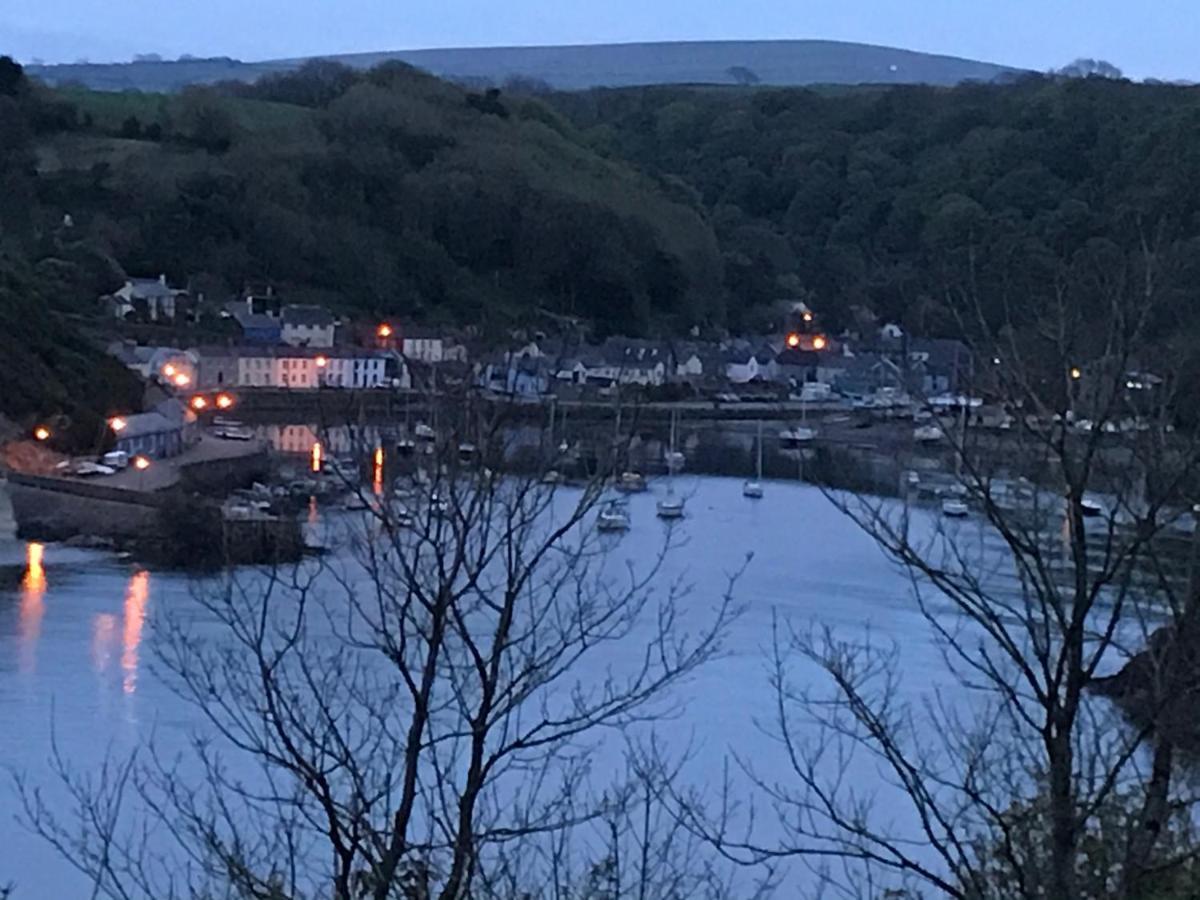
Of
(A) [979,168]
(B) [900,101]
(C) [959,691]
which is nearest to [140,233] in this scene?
(A) [979,168]

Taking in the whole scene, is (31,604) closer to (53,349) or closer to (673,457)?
(53,349)

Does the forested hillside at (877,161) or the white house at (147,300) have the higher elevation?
the forested hillside at (877,161)

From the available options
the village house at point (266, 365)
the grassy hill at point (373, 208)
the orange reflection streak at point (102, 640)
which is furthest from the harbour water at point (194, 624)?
the grassy hill at point (373, 208)

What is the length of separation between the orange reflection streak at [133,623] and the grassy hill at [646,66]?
861 inches

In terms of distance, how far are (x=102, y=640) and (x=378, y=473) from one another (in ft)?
11.6

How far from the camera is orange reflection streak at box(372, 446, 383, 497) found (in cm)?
142

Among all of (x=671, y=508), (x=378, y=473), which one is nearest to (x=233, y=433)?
(x=671, y=508)

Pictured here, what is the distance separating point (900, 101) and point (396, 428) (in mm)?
19499

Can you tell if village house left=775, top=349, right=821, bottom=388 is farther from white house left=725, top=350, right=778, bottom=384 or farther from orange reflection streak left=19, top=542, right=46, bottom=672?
orange reflection streak left=19, top=542, right=46, bottom=672

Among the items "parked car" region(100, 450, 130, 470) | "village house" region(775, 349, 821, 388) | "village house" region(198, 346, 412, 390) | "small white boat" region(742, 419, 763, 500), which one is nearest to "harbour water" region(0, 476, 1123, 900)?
"small white boat" region(742, 419, 763, 500)

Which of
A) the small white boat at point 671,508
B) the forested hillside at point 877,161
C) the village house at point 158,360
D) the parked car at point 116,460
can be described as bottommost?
the parked car at point 116,460

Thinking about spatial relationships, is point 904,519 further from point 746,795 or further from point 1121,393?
point 746,795

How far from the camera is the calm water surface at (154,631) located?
3.54 meters

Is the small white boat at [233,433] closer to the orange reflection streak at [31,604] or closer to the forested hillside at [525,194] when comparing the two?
the forested hillside at [525,194]
